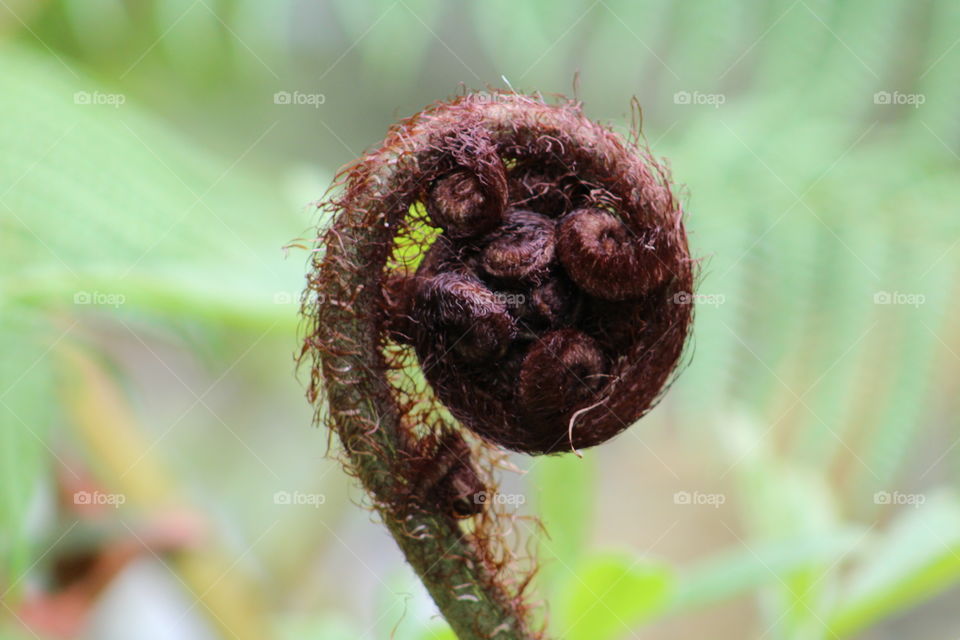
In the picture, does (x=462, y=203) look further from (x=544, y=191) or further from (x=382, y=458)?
(x=382, y=458)

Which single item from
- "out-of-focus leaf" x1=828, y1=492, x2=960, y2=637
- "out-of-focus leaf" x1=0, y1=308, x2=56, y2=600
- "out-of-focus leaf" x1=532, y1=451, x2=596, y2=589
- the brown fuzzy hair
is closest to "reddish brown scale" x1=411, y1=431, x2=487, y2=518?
the brown fuzzy hair

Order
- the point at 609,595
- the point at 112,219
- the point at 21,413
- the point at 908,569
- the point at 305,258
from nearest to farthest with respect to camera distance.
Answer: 1. the point at 609,595
2. the point at 908,569
3. the point at 21,413
4. the point at 112,219
5. the point at 305,258

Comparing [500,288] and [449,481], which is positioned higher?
[500,288]

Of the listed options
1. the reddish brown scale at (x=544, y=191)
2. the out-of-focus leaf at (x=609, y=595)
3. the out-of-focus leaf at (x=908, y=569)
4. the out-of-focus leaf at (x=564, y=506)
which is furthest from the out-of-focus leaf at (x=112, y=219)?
the out-of-focus leaf at (x=908, y=569)

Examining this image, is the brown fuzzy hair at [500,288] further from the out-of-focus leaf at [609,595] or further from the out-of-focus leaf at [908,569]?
the out-of-focus leaf at [908,569]

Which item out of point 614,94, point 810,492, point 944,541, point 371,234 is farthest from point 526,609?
point 614,94

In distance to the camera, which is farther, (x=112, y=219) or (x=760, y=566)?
(x=112, y=219)

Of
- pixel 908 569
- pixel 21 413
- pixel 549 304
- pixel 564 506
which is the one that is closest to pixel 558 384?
pixel 549 304

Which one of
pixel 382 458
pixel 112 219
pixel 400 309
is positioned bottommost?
pixel 382 458
